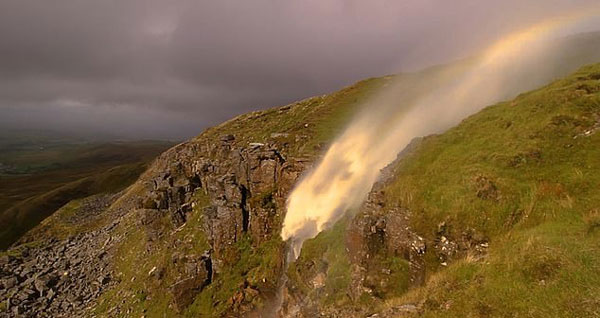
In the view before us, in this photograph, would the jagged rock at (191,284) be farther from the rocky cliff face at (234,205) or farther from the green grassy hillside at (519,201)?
the green grassy hillside at (519,201)

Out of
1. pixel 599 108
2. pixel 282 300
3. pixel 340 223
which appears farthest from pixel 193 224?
pixel 599 108

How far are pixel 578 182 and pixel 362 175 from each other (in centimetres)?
2032

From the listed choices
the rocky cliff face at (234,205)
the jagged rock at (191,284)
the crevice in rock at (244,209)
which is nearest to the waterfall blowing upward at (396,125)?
the rocky cliff face at (234,205)

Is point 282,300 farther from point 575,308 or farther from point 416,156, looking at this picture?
point 575,308

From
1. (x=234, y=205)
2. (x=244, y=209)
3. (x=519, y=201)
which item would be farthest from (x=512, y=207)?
(x=234, y=205)

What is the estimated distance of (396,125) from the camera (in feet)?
156

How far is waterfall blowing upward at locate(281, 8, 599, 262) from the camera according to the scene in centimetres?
3653

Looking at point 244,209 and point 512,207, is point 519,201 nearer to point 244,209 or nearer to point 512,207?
point 512,207

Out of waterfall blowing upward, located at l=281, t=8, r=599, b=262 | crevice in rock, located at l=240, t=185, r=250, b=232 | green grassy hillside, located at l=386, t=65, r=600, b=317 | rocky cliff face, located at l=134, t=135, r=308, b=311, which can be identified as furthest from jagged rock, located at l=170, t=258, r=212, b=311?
green grassy hillside, located at l=386, t=65, r=600, b=317

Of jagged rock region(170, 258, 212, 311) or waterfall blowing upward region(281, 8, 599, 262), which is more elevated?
waterfall blowing upward region(281, 8, 599, 262)

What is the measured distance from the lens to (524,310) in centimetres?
1384

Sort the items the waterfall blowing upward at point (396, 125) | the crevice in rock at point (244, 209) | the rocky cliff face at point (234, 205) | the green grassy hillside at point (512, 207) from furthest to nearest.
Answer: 1. the crevice in rock at point (244, 209)
2. the rocky cliff face at point (234, 205)
3. the waterfall blowing upward at point (396, 125)
4. the green grassy hillside at point (512, 207)

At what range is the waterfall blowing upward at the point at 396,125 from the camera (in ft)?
120

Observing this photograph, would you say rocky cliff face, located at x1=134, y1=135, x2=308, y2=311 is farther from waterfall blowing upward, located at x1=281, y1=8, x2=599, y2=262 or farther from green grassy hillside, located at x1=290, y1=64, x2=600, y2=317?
green grassy hillside, located at x1=290, y1=64, x2=600, y2=317
